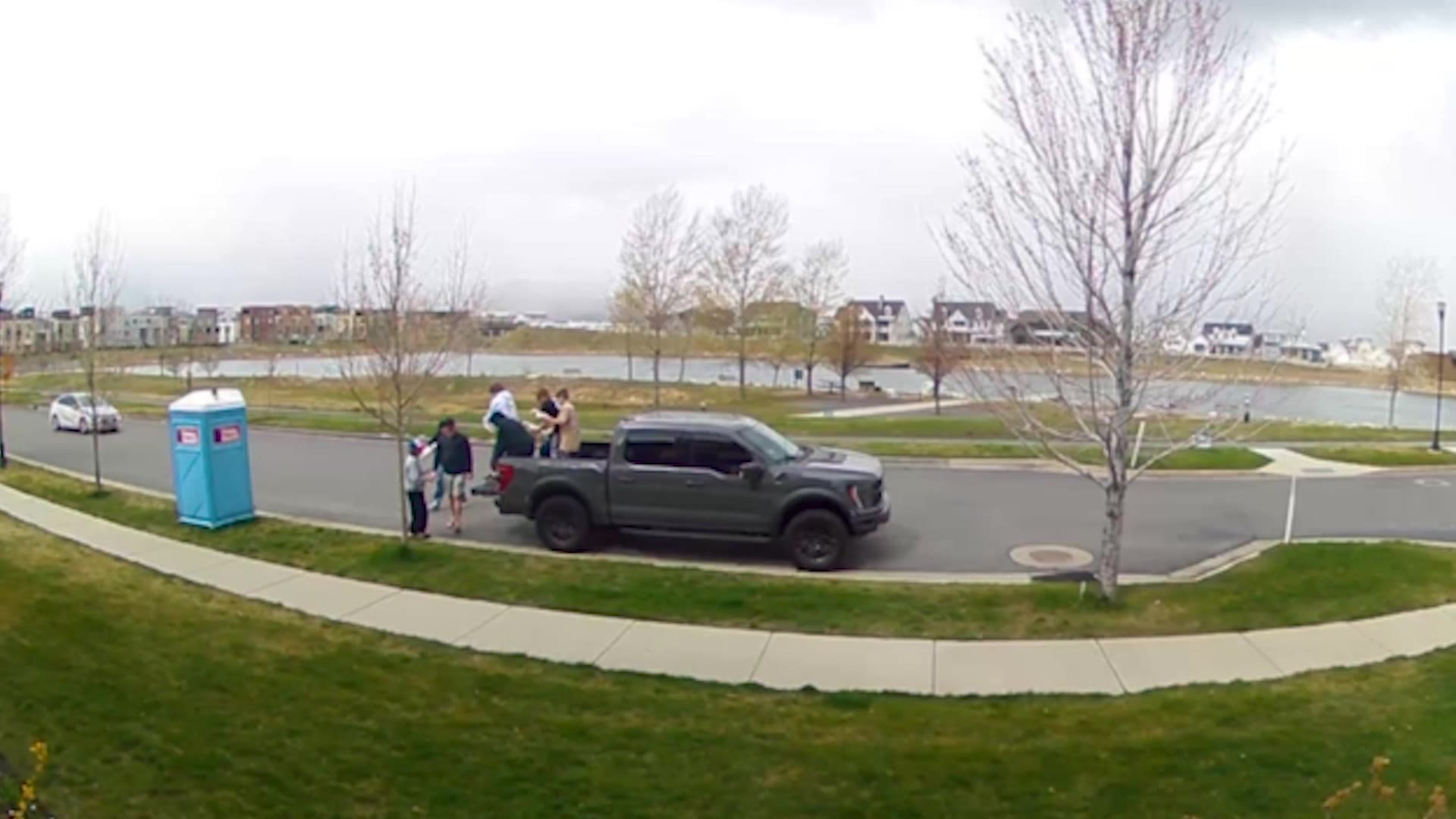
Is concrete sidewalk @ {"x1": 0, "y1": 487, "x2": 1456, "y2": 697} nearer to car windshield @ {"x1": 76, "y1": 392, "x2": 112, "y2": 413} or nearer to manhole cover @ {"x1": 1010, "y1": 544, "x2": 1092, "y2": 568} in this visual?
manhole cover @ {"x1": 1010, "y1": 544, "x2": 1092, "y2": 568}

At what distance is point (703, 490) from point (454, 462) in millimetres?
3909

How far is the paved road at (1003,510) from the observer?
36.6ft

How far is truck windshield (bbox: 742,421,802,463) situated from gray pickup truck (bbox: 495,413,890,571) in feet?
0.05

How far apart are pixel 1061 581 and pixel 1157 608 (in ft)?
4.23

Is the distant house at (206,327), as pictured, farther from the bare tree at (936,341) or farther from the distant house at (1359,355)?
the distant house at (1359,355)

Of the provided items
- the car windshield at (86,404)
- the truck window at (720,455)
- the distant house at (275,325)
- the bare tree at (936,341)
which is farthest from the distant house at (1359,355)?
the distant house at (275,325)

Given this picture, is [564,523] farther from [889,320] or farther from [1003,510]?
[889,320]

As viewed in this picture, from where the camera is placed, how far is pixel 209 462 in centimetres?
1172

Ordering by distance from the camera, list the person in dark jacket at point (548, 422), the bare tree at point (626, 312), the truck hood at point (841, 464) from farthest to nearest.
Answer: the bare tree at point (626, 312) → the person in dark jacket at point (548, 422) → the truck hood at point (841, 464)

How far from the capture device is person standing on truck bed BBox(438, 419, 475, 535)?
12023 mm

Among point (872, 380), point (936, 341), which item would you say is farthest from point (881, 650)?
point (872, 380)

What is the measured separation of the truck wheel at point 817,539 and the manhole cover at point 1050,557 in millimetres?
2340

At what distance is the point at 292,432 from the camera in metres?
24.3

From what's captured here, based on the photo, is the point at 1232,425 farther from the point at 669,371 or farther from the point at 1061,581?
the point at 669,371
